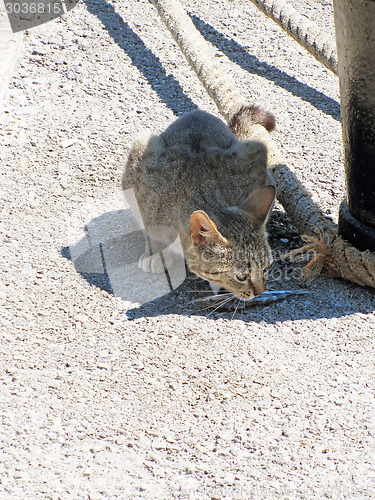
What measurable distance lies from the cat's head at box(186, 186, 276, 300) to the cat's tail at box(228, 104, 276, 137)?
1.08m

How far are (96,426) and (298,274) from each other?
147 cm

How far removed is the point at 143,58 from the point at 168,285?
3018mm

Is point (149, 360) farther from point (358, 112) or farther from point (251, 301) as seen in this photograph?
point (358, 112)

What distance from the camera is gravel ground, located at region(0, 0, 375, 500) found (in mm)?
2342

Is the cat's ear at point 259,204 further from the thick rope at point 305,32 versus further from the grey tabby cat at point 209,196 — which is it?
the thick rope at point 305,32

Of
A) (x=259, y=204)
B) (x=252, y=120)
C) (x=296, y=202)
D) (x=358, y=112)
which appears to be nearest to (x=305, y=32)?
(x=252, y=120)

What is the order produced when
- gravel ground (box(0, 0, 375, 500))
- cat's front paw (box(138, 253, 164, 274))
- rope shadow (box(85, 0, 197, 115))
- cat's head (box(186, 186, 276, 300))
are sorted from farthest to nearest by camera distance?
1. rope shadow (box(85, 0, 197, 115))
2. cat's front paw (box(138, 253, 164, 274))
3. cat's head (box(186, 186, 276, 300))
4. gravel ground (box(0, 0, 375, 500))

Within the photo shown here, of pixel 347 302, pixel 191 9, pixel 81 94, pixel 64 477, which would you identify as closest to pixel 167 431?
pixel 64 477

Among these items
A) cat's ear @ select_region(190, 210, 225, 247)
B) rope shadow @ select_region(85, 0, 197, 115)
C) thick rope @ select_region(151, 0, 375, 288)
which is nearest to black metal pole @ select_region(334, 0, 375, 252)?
thick rope @ select_region(151, 0, 375, 288)

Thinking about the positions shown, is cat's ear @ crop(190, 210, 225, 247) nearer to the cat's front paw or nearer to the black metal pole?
the cat's front paw

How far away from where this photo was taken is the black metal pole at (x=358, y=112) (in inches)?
112

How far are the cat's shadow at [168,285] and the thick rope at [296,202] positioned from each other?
0.36 feet

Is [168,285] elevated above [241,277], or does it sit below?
below

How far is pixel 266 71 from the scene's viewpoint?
223 inches
